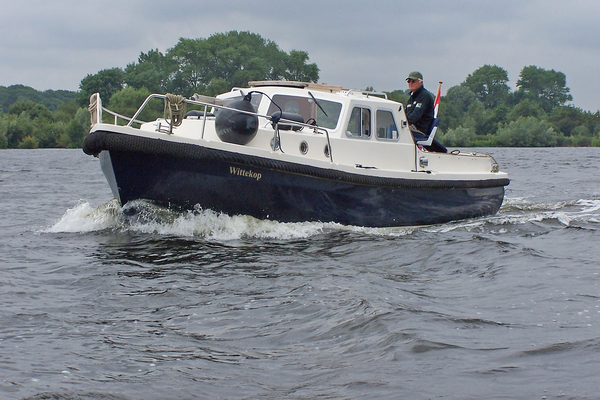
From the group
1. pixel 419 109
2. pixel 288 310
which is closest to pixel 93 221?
pixel 288 310

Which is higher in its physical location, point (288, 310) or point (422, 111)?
point (422, 111)

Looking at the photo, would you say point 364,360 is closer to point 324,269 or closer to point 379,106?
point 324,269

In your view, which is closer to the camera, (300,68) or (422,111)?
(422,111)

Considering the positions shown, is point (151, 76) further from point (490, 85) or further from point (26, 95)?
point (26, 95)

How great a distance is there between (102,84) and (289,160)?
2525 inches

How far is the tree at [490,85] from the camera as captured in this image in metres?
119

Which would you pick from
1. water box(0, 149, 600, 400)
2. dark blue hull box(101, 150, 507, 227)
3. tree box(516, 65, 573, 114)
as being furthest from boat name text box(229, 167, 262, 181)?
tree box(516, 65, 573, 114)

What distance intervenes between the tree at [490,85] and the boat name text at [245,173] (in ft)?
384

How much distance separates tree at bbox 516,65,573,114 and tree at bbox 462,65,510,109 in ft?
19.5

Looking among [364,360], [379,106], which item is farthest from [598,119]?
[364,360]

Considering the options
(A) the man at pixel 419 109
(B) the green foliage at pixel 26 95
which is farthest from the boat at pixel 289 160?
(B) the green foliage at pixel 26 95

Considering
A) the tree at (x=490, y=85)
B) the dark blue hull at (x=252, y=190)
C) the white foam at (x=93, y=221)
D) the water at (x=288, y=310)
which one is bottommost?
the water at (x=288, y=310)

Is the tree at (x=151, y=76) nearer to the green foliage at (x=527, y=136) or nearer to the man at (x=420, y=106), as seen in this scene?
the green foliage at (x=527, y=136)

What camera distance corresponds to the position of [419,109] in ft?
33.5
